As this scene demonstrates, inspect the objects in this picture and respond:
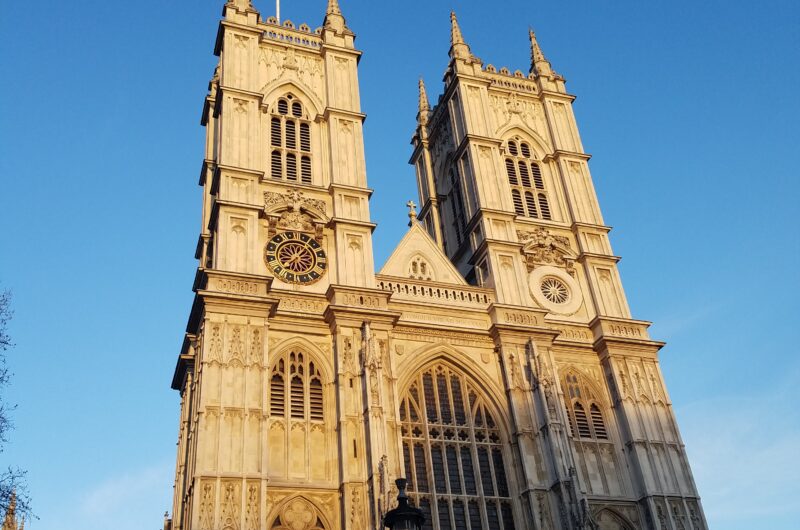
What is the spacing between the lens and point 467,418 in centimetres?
2759

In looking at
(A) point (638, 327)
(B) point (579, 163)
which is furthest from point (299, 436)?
(B) point (579, 163)

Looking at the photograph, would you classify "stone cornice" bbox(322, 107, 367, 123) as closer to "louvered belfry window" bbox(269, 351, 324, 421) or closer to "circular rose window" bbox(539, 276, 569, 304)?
"circular rose window" bbox(539, 276, 569, 304)

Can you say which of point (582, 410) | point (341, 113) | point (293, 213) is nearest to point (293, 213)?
point (293, 213)

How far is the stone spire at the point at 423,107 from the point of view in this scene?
42.1 metres

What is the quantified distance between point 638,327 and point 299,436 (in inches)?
543

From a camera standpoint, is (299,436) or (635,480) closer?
(299,436)

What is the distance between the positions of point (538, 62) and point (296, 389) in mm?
21942

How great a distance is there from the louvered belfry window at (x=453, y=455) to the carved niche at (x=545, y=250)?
6611mm

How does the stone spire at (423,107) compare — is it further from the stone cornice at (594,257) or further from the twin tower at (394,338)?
the stone cornice at (594,257)

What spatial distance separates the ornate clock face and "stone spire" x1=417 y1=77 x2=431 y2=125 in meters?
14.5

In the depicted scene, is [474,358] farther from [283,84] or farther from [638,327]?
[283,84]

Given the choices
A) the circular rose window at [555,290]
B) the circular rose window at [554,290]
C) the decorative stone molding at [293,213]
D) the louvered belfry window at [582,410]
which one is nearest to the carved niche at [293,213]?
the decorative stone molding at [293,213]

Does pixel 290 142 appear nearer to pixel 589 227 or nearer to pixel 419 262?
pixel 419 262

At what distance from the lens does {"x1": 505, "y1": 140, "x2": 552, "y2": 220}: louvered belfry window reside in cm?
3456
